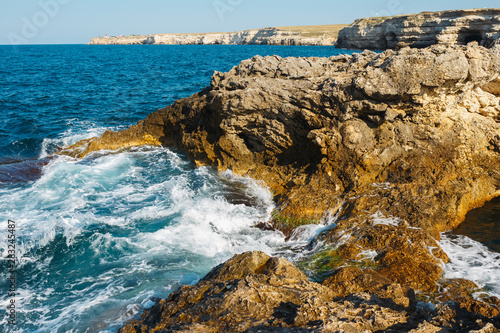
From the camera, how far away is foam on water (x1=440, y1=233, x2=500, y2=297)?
7.83m

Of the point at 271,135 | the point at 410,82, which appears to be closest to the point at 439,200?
the point at 410,82

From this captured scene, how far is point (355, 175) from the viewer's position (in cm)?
1101

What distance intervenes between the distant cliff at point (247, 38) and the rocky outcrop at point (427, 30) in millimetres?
28367

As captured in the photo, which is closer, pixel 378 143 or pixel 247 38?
pixel 378 143

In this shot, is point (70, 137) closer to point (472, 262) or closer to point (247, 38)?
point (472, 262)

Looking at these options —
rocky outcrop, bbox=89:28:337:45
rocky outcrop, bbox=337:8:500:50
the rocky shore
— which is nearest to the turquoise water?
the rocky shore

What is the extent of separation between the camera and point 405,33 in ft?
237

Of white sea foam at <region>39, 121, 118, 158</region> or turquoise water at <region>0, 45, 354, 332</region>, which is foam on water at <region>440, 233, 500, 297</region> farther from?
white sea foam at <region>39, 121, 118, 158</region>

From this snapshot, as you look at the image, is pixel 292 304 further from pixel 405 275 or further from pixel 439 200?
pixel 439 200

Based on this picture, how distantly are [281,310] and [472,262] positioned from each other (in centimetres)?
561

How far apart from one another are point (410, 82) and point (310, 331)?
27.2 feet

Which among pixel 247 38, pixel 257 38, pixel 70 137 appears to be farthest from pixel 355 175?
pixel 247 38

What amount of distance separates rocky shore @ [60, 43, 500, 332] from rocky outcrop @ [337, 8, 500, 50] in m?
32.9

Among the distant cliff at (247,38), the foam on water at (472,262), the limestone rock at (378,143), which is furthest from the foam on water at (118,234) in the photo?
the distant cliff at (247,38)
